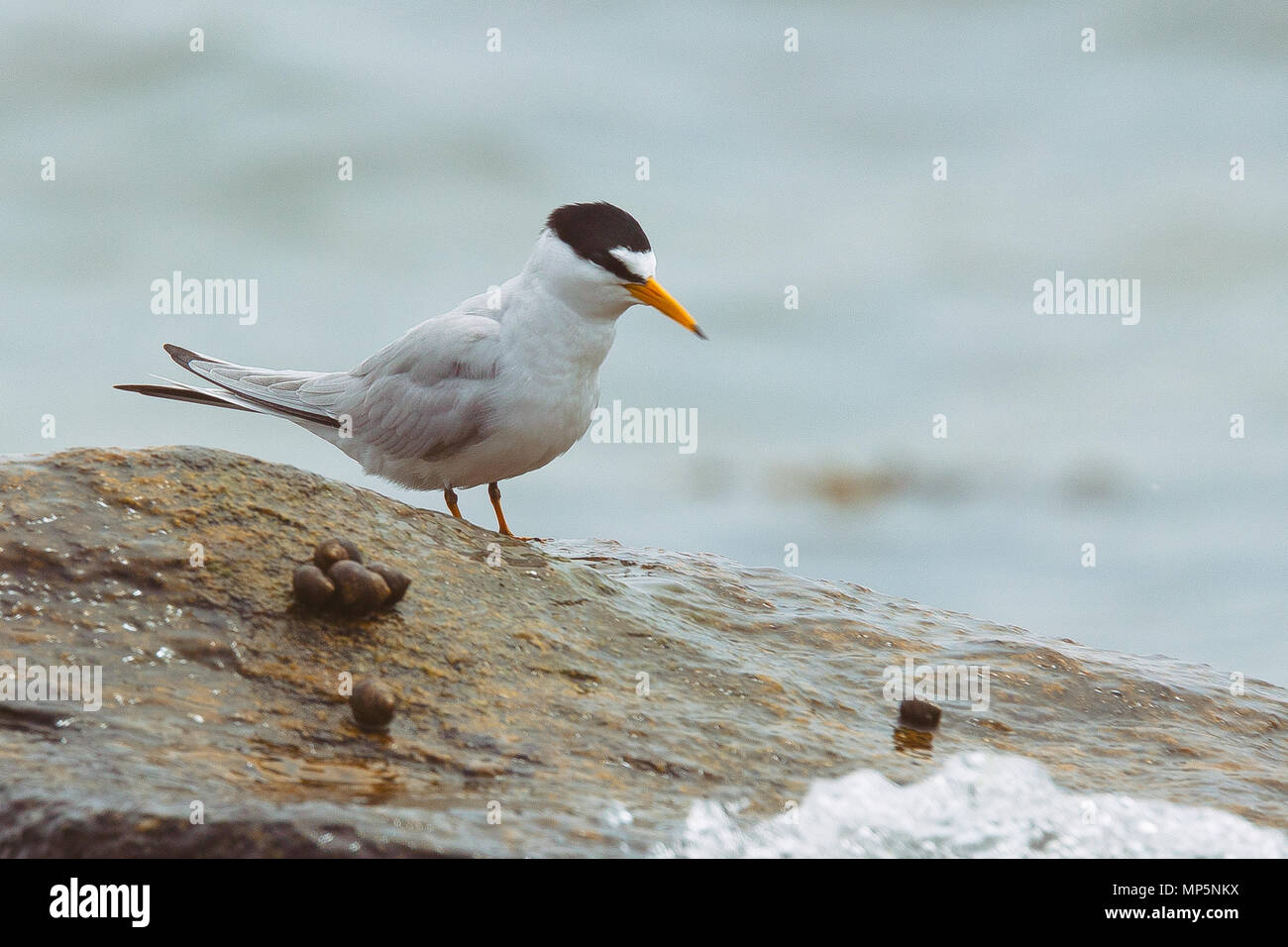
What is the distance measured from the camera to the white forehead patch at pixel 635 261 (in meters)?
5.45

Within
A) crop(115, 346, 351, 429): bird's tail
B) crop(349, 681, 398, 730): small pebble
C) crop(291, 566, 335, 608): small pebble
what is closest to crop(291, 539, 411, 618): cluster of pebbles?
crop(291, 566, 335, 608): small pebble

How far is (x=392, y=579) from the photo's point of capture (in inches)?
132

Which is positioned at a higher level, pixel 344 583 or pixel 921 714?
pixel 344 583

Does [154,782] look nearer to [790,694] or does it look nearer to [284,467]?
[284,467]

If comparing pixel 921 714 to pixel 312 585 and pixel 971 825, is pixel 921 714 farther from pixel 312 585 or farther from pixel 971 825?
pixel 312 585

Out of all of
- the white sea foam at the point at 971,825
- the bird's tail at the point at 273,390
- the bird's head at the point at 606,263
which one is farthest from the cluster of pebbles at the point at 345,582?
the bird's tail at the point at 273,390

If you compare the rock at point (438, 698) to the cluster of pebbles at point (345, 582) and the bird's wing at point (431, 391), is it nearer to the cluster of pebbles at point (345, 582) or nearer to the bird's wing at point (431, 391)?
the cluster of pebbles at point (345, 582)

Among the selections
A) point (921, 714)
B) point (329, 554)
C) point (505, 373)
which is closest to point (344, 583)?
point (329, 554)

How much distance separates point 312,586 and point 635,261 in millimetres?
2603

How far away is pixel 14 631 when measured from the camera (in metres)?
3.09
